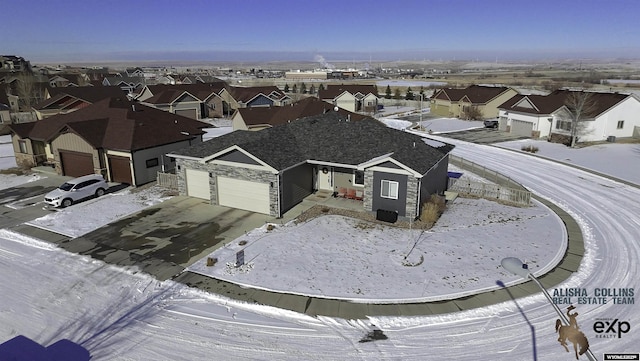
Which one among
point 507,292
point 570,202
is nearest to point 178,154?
point 507,292

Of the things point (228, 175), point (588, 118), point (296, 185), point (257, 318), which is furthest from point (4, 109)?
point (588, 118)

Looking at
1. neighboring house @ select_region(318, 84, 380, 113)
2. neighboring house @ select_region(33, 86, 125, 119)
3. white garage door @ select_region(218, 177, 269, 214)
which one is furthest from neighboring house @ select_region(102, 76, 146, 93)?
white garage door @ select_region(218, 177, 269, 214)

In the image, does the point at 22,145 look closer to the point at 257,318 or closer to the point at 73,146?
the point at 73,146

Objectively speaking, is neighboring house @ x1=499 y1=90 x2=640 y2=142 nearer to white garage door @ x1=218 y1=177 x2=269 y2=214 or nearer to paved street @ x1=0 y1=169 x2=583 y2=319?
paved street @ x1=0 y1=169 x2=583 y2=319

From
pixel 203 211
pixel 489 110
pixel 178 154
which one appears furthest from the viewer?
pixel 489 110

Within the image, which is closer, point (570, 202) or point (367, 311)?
point (367, 311)

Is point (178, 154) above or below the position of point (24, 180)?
above

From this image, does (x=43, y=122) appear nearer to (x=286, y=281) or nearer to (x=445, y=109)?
(x=286, y=281)

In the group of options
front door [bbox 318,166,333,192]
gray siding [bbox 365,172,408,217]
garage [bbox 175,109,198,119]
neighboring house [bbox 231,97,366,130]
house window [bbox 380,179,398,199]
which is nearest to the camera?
gray siding [bbox 365,172,408,217]
